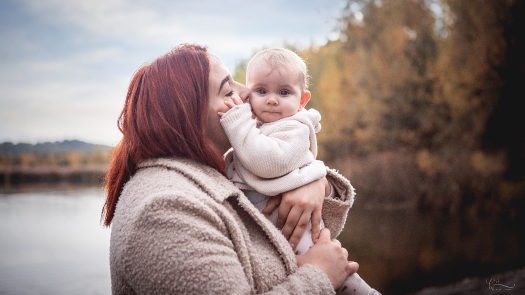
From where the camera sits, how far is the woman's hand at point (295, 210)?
168 cm

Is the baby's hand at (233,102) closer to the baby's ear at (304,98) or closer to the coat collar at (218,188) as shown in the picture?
the coat collar at (218,188)

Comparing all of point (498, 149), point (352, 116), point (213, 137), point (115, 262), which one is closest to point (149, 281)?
point (115, 262)

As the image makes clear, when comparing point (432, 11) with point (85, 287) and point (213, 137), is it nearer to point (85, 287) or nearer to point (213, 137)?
point (85, 287)

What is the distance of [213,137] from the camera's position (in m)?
1.79

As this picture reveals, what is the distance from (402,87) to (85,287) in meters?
14.5

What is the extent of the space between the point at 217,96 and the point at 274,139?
0.33 metres

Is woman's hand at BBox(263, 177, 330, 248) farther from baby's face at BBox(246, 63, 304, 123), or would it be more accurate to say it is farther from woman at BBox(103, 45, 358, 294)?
baby's face at BBox(246, 63, 304, 123)

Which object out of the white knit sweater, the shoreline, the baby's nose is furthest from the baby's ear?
the shoreline

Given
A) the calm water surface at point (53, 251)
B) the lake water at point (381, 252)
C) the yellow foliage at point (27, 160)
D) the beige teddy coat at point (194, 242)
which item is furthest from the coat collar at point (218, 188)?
the yellow foliage at point (27, 160)

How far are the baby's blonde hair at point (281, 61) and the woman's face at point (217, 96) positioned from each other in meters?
0.36

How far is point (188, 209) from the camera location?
130 centimetres

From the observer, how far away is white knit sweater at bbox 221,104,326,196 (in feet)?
5.50

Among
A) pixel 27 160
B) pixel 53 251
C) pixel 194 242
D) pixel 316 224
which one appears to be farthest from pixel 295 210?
pixel 27 160

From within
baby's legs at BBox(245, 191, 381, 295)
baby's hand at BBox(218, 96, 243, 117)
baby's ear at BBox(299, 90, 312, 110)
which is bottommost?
baby's legs at BBox(245, 191, 381, 295)
